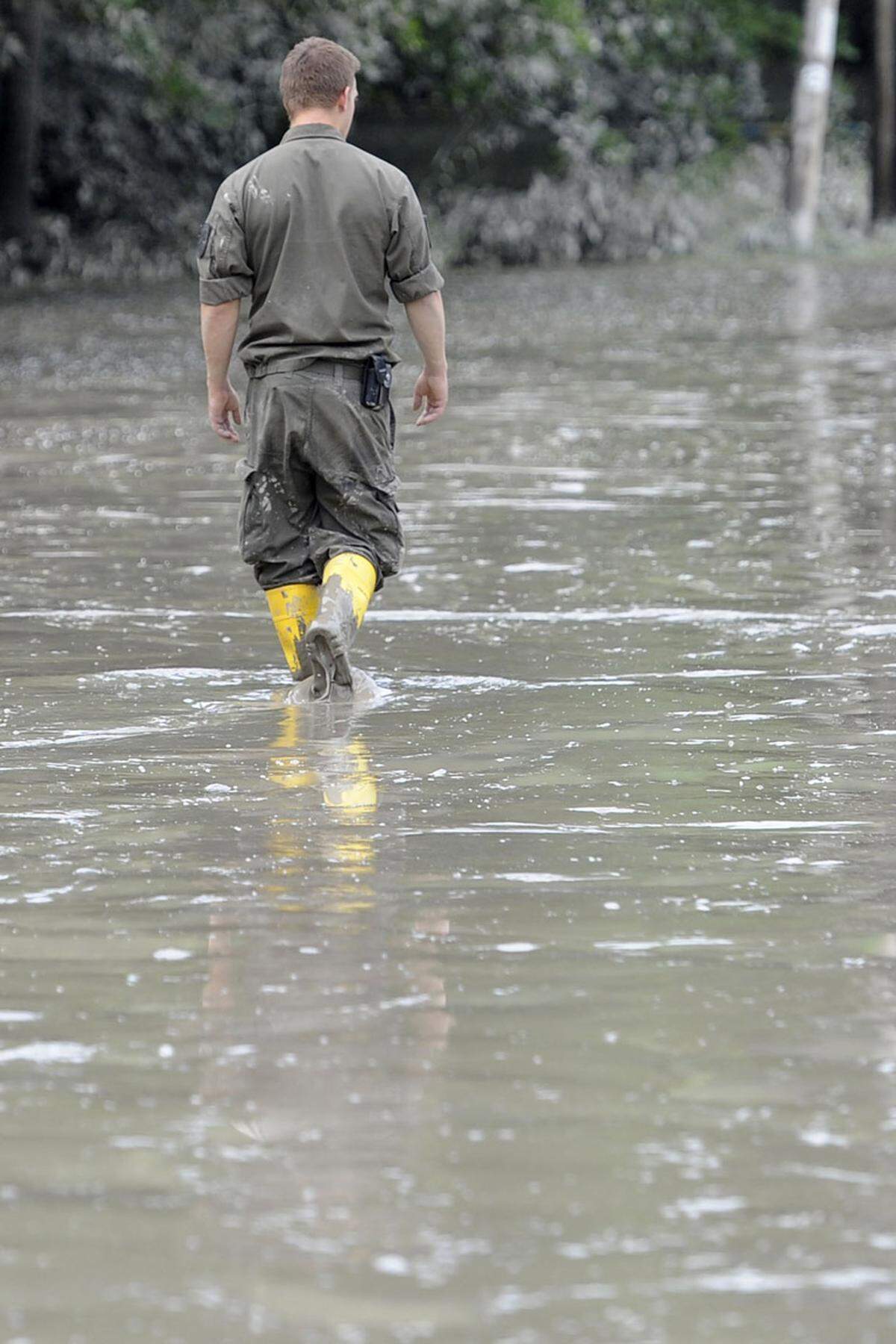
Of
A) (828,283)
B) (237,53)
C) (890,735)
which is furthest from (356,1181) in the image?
(237,53)

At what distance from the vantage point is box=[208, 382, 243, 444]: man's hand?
22.7 ft

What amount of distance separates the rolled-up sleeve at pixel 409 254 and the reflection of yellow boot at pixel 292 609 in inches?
35.1

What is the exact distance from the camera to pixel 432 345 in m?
7.01

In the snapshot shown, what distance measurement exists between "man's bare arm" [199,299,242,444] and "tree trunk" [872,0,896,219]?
1151 inches

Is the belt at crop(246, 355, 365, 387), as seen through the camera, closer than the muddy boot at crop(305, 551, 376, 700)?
No

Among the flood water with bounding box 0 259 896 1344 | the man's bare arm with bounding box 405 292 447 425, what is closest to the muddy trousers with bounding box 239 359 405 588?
the man's bare arm with bounding box 405 292 447 425

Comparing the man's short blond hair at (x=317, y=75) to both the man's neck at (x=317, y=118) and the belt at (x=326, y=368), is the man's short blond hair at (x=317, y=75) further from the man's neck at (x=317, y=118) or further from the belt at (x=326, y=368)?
the belt at (x=326, y=368)

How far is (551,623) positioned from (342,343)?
157 centimetres

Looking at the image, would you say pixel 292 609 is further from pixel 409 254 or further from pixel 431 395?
pixel 409 254

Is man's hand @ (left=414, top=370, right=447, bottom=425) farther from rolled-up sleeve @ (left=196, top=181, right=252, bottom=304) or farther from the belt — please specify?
rolled-up sleeve @ (left=196, top=181, right=252, bottom=304)

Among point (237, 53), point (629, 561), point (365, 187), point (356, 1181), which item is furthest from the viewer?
point (237, 53)

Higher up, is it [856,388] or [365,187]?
[365,187]

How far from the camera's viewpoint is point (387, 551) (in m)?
7.15

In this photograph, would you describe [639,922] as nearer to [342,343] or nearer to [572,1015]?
[572,1015]
